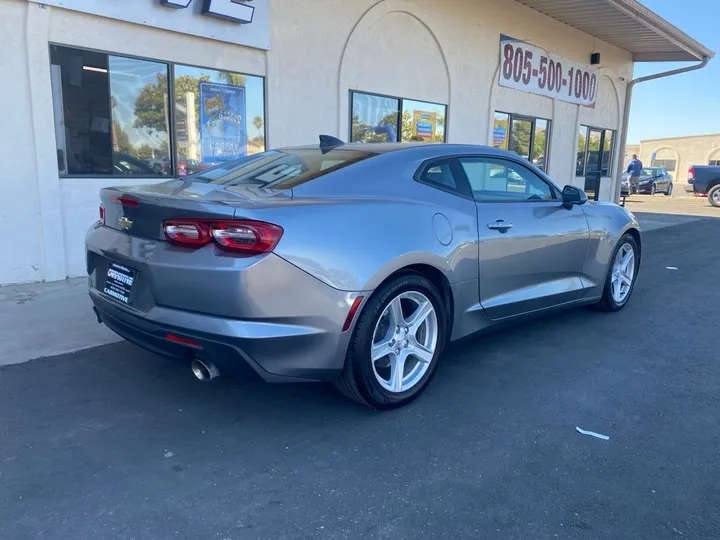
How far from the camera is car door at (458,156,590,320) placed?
382 cm

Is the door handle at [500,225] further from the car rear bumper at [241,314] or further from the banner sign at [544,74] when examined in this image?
the banner sign at [544,74]

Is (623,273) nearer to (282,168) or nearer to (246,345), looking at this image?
(282,168)

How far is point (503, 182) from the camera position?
14.0 feet

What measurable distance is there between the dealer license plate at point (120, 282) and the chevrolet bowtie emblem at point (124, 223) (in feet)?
0.69

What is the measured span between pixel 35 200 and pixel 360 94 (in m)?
5.26

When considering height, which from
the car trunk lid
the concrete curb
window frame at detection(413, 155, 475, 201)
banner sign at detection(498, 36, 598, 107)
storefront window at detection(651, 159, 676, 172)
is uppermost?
banner sign at detection(498, 36, 598, 107)

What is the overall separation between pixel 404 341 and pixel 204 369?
117cm

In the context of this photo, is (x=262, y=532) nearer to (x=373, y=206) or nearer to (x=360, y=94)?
(x=373, y=206)

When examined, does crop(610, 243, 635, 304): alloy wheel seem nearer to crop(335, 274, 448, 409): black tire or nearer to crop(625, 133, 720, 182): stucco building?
crop(335, 274, 448, 409): black tire

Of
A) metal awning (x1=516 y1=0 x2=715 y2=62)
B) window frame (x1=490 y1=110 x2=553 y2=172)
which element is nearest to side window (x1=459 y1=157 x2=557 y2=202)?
window frame (x1=490 y1=110 x2=553 y2=172)

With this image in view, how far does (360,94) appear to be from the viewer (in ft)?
30.4

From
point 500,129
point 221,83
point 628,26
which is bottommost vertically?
point 500,129

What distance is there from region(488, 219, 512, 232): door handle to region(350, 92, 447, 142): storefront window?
564cm

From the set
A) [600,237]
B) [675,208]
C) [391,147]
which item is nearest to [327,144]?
[391,147]
